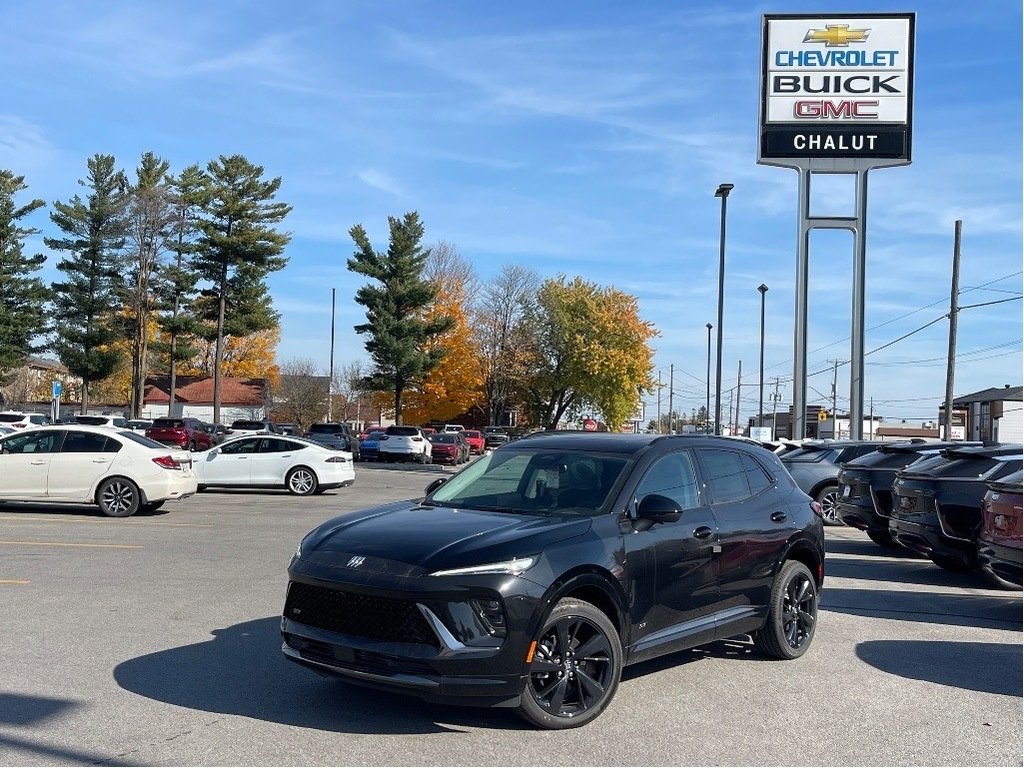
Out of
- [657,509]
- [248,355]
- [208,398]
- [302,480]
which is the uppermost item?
[248,355]

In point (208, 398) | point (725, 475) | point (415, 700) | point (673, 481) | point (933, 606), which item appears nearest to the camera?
point (415, 700)

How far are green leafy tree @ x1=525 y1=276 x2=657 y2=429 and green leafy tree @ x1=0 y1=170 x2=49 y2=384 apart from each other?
31.0 metres

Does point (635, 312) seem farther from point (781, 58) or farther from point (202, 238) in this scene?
point (781, 58)

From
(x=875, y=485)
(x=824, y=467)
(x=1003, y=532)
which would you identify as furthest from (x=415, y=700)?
(x=824, y=467)

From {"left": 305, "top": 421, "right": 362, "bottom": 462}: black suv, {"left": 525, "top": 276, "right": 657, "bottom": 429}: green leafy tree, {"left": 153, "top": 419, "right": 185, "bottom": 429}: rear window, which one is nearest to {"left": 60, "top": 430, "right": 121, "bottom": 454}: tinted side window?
{"left": 305, "top": 421, "right": 362, "bottom": 462}: black suv

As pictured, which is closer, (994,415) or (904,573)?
(904,573)

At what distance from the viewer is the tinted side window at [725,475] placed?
751 centimetres

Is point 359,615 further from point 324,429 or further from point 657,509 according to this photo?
point 324,429

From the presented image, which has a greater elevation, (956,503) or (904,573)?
(956,503)

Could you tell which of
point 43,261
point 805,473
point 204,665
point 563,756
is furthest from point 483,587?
point 43,261

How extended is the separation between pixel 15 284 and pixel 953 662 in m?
58.2

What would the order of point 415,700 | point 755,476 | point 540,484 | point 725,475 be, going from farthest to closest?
point 755,476
point 725,475
point 540,484
point 415,700

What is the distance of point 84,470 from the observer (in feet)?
56.2

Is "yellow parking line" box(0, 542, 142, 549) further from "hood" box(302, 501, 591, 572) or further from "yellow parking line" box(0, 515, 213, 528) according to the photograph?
"hood" box(302, 501, 591, 572)
